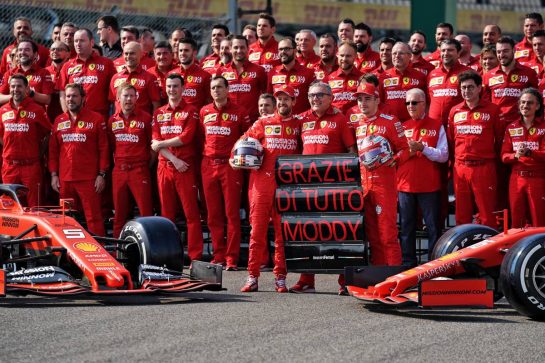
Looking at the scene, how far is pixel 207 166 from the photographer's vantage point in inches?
532

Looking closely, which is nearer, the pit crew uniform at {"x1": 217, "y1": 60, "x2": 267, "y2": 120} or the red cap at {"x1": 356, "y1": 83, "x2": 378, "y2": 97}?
the red cap at {"x1": 356, "y1": 83, "x2": 378, "y2": 97}

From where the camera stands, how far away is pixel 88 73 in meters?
14.3

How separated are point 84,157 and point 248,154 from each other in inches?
131

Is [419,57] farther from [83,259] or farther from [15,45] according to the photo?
[83,259]

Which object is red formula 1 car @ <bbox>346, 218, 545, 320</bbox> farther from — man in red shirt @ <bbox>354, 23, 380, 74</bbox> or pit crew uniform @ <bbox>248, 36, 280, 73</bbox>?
pit crew uniform @ <bbox>248, 36, 280, 73</bbox>

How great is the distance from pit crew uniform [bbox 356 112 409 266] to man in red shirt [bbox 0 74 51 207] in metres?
4.79

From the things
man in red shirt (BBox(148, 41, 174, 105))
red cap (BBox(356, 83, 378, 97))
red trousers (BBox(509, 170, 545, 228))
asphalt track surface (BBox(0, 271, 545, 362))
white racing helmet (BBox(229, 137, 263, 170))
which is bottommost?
asphalt track surface (BBox(0, 271, 545, 362))

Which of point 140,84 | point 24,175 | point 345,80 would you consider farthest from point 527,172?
point 24,175

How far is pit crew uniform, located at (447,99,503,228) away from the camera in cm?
1259

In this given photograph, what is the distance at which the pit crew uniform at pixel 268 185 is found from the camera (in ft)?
37.4

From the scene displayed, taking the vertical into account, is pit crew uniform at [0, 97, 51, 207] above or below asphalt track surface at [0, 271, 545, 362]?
above

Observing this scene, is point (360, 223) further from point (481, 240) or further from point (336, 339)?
point (336, 339)

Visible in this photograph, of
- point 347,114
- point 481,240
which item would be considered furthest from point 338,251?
point 347,114

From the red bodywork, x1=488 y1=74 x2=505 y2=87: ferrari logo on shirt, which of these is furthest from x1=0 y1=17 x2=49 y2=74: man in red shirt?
the red bodywork
